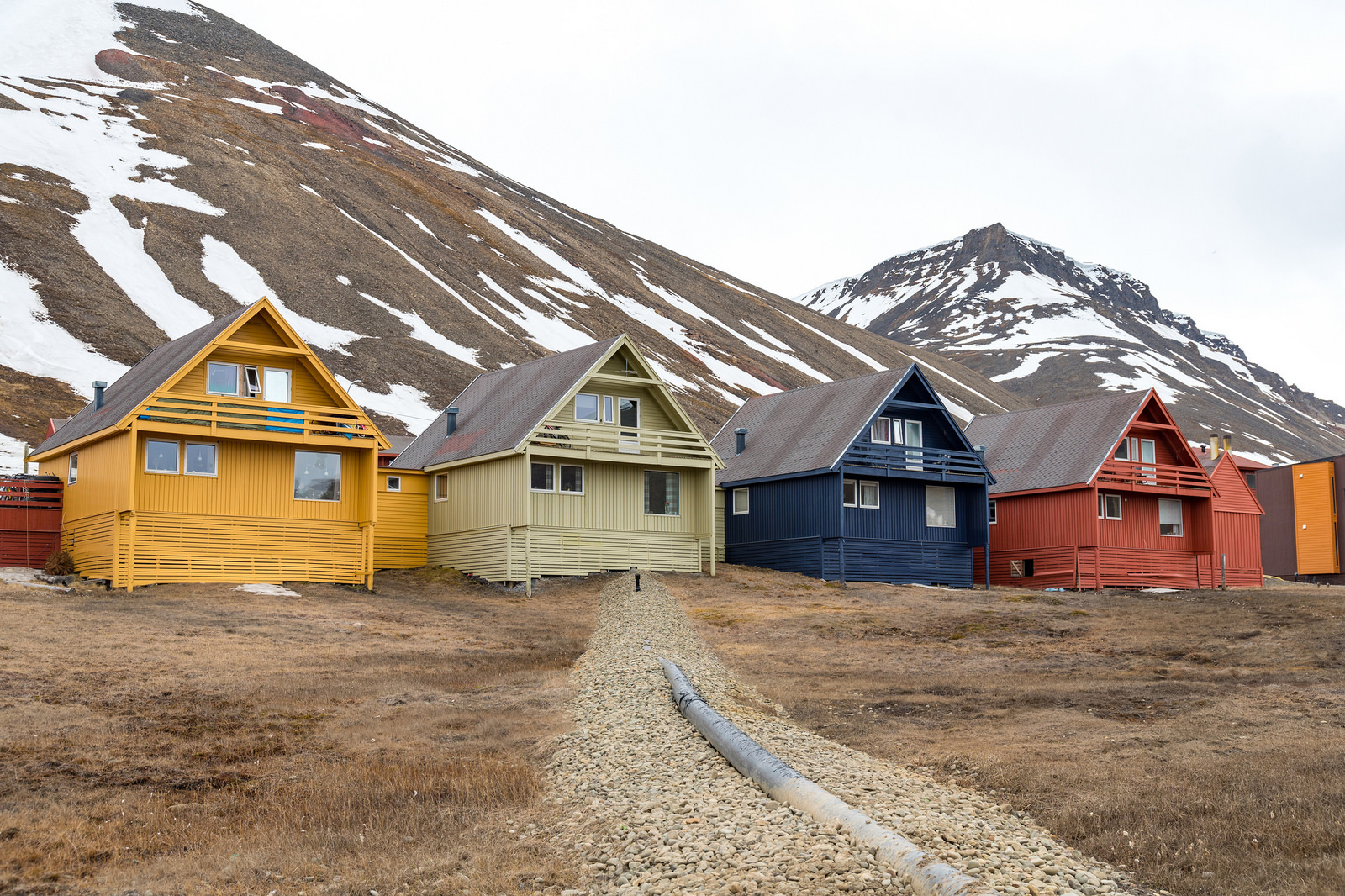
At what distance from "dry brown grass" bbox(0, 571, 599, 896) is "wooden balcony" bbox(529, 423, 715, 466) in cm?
1052

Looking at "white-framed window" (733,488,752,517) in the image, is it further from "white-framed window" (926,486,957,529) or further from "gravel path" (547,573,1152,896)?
"gravel path" (547,573,1152,896)

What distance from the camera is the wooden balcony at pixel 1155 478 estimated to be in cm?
4528

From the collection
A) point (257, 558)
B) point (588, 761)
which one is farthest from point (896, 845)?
point (257, 558)

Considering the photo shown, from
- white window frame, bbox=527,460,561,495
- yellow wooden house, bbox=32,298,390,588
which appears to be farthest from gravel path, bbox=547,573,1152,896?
white window frame, bbox=527,460,561,495

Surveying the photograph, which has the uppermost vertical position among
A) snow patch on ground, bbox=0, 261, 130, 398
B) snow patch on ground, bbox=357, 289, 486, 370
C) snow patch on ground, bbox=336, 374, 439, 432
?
snow patch on ground, bbox=357, 289, 486, 370

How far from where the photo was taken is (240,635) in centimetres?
2488

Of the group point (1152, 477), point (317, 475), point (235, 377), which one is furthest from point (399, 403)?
point (1152, 477)

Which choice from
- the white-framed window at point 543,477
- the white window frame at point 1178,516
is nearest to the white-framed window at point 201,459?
the white-framed window at point 543,477

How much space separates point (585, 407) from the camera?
39.6 metres

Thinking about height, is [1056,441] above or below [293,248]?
below

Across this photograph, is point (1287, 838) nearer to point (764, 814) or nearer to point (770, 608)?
point (764, 814)

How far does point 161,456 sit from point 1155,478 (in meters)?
35.0

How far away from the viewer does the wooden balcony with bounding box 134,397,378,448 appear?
32.1m

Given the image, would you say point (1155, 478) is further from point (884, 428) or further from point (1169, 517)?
point (884, 428)
